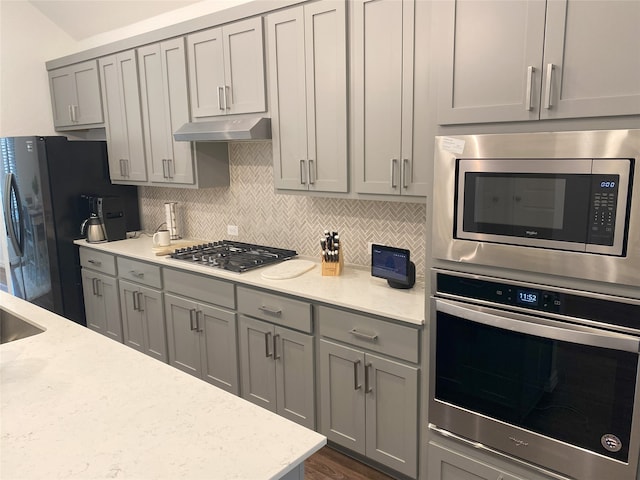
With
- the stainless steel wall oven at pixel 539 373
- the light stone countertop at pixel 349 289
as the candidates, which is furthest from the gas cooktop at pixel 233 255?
the stainless steel wall oven at pixel 539 373

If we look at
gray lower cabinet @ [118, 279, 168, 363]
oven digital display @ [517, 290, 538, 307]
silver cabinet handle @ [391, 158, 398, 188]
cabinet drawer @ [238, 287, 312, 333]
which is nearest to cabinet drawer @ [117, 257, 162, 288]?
gray lower cabinet @ [118, 279, 168, 363]

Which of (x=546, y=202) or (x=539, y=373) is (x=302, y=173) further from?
(x=539, y=373)

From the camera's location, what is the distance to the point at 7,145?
415cm

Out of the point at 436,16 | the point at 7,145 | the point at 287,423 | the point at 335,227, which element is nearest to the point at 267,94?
the point at 335,227

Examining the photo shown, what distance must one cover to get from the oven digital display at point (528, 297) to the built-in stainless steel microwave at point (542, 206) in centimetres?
5

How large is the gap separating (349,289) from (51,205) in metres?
2.78

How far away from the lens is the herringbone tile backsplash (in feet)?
9.37

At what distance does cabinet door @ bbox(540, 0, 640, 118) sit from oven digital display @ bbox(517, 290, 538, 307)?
0.61 meters

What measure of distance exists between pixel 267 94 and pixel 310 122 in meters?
0.38

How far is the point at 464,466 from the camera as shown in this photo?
2025mm

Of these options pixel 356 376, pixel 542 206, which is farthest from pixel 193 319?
pixel 542 206

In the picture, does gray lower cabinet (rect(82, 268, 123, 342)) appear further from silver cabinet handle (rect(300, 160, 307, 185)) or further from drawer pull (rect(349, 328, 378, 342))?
drawer pull (rect(349, 328, 378, 342))

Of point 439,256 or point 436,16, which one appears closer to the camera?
point 436,16

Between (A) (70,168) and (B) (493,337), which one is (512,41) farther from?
(A) (70,168)
